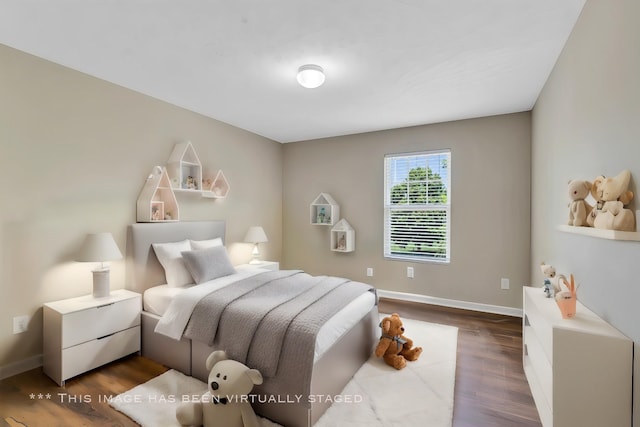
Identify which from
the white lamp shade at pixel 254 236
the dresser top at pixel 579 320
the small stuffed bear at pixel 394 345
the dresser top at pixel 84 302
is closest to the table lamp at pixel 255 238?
the white lamp shade at pixel 254 236

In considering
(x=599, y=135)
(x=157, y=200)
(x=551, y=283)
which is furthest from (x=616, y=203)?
(x=157, y=200)

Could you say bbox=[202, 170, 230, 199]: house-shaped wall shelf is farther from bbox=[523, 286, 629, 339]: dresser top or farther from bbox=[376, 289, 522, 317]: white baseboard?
bbox=[523, 286, 629, 339]: dresser top

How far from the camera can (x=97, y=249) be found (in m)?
2.50

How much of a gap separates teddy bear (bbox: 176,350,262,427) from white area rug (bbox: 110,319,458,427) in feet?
0.55

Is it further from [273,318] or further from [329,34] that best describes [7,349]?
[329,34]

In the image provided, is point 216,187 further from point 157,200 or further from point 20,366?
point 20,366

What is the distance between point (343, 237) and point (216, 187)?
2052 millimetres

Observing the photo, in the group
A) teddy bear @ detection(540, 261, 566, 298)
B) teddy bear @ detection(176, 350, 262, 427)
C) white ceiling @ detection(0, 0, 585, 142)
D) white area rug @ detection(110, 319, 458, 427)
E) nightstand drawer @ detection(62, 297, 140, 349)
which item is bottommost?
white area rug @ detection(110, 319, 458, 427)

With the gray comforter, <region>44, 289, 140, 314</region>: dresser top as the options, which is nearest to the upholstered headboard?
<region>44, 289, 140, 314</region>: dresser top

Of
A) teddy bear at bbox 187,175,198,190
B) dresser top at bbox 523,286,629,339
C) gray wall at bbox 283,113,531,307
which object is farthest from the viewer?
gray wall at bbox 283,113,531,307

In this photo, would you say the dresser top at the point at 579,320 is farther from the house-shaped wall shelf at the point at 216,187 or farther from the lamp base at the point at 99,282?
the house-shaped wall shelf at the point at 216,187

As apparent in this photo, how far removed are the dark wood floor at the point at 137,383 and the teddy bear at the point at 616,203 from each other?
1.35 m

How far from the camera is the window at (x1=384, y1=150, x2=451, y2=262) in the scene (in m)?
4.12

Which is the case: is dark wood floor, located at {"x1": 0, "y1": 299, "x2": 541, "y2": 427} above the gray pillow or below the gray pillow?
below
